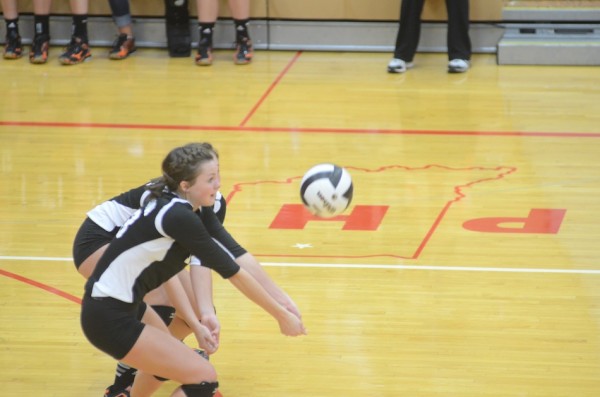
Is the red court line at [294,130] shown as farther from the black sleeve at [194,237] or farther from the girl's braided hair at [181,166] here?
the black sleeve at [194,237]

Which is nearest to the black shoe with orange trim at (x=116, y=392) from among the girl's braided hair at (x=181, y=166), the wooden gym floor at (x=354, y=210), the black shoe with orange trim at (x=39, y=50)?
the wooden gym floor at (x=354, y=210)

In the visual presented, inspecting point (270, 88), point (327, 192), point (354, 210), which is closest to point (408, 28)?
point (270, 88)

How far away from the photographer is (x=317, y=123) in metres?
8.98

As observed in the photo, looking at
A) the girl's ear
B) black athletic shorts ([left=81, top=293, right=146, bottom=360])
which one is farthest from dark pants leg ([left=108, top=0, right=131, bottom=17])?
black athletic shorts ([left=81, top=293, right=146, bottom=360])

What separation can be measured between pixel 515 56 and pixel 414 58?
1091 millimetres

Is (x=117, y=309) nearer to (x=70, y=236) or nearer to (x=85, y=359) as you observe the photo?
(x=85, y=359)

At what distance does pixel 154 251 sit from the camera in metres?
3.96

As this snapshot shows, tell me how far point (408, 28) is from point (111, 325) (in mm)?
7127

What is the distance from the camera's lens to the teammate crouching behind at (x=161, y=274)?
3.92m

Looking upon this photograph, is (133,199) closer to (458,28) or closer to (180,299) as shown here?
(180,299)

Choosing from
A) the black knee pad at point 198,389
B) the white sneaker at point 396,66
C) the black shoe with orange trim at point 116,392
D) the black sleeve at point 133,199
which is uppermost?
the black sleeve at point 133,199

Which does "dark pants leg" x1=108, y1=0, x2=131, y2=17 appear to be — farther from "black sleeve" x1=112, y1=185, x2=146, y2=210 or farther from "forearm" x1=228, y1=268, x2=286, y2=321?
"forearm" x1=228, y1=268, x2=286, y2=321

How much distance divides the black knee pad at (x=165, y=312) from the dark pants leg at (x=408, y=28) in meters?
6.49

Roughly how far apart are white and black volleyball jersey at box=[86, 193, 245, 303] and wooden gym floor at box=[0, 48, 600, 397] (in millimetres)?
949
